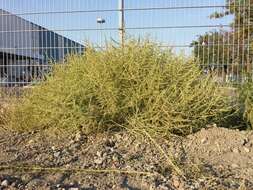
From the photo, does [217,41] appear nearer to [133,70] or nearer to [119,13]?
[119,13]

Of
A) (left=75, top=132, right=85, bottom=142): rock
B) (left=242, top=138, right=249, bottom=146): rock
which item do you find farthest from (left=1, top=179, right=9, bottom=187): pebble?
(left=242, top=138, right=249, bottom=146): rock

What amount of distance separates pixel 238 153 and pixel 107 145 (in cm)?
143

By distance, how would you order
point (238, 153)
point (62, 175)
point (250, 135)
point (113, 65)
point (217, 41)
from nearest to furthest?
point (62, 175)
point (238, 153)
point (250, 135)
point (113, 65)
point (217, 41)

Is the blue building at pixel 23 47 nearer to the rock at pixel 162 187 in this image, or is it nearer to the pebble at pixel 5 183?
the pebble at pixel 5 183

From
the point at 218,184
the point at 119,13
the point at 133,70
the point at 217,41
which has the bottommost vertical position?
the point at 218,184

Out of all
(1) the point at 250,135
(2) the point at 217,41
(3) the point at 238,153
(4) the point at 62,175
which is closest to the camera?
(4) the point at 62,175

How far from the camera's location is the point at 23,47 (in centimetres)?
896

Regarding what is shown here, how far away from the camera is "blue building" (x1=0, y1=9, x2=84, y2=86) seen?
8.50m

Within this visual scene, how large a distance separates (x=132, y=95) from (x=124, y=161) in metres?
1.19

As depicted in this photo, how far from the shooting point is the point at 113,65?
5816mm

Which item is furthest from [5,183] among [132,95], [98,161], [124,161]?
[132,95]

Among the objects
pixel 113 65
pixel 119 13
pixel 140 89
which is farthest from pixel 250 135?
pixel 119 13

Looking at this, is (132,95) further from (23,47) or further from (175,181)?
(23,47)

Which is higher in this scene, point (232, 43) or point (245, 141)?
point (232, 43)
